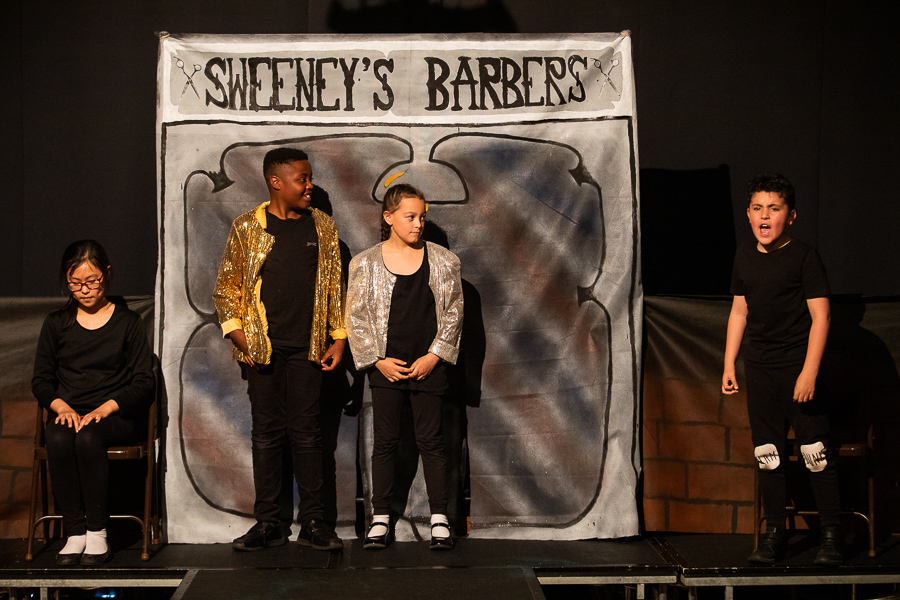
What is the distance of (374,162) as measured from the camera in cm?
402

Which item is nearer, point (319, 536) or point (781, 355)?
point (781, 355)

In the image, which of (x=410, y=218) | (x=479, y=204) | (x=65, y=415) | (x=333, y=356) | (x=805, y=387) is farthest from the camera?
(x=479, y=204)

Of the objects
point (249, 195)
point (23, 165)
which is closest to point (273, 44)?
point (249, 195)

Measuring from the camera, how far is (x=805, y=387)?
344 cm

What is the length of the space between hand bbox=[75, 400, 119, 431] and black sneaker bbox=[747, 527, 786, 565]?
2.73m

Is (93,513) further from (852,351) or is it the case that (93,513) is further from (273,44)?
(852,351)

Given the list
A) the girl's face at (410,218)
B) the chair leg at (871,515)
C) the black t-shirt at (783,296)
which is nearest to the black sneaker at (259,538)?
the girl's face at (410,218)

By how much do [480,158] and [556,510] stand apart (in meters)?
1.66

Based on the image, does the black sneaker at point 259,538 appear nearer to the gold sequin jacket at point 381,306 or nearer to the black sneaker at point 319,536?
the black sneaker at point 319,536

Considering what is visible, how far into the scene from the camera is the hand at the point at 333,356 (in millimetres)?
3766

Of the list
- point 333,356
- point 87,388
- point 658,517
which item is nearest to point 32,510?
point 87,388

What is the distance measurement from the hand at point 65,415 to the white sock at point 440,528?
1537mm

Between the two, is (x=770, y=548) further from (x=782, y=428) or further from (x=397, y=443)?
(x=397, y=443)

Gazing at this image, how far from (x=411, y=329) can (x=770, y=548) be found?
5.76 ft
